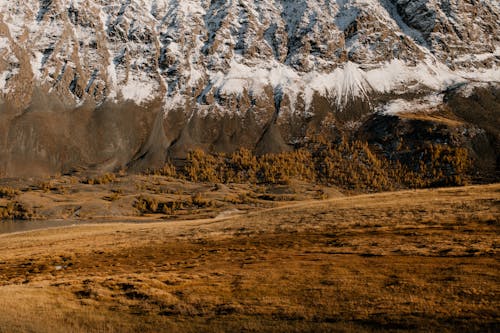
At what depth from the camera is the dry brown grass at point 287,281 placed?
22.5 metres

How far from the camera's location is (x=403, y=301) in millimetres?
23422

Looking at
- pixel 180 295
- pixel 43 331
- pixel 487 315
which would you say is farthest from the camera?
pixel 180 295

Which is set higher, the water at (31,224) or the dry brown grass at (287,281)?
the dry brown grass at (287,281)

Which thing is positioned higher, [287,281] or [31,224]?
[287,281]

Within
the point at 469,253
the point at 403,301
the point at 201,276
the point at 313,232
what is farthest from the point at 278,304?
the point at 313,232

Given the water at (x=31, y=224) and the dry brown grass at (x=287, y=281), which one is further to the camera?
the water at (x=31, y=224)

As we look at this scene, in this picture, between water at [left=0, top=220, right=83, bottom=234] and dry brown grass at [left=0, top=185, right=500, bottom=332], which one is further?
water at [left=0, top=220, right=83, bottom=234]

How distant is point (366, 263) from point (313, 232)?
18.2m

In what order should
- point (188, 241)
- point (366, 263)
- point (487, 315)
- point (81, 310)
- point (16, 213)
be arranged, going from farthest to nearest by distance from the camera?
point (16, 213)
point (188, 241)
point (366, 263)
point (81, 310)
point (487, 315)

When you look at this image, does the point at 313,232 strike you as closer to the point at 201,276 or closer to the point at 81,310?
the point at 201,276

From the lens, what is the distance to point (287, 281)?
28750mm

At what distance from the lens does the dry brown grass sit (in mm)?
22516

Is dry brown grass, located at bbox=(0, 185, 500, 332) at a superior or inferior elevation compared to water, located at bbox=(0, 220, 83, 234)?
superior

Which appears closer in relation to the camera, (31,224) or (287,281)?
(287,281)
